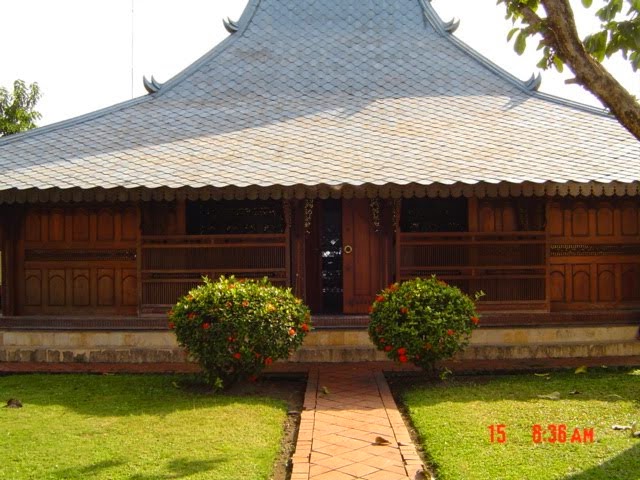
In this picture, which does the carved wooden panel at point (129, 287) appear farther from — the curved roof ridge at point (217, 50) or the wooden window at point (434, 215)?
the wooden window at point (434, 215)

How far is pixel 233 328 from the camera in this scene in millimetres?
7609

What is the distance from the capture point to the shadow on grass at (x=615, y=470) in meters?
4.85

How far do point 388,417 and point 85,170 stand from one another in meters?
6.04

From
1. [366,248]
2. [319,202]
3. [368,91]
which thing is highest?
[368,91]

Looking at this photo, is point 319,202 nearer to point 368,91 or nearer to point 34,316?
point 368,91

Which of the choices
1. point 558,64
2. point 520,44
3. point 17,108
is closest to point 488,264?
point 558,64

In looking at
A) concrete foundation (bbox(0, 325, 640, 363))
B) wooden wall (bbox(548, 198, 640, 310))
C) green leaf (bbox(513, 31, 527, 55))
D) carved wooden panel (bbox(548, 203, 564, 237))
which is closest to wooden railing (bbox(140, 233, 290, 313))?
concrete foundation (bbox(0, 325, 640, 363))

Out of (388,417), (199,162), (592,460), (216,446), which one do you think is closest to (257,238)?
(199,162)

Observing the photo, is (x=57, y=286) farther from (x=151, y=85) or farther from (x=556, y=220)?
(x=556, y=220)

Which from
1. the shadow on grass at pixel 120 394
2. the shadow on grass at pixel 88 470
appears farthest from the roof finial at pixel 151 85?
the shadow on grass at pixel 88 470

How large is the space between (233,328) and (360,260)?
3945mm

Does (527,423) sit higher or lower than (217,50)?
lower

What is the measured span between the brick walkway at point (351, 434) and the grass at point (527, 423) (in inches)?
9.2

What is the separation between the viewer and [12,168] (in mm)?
10469
